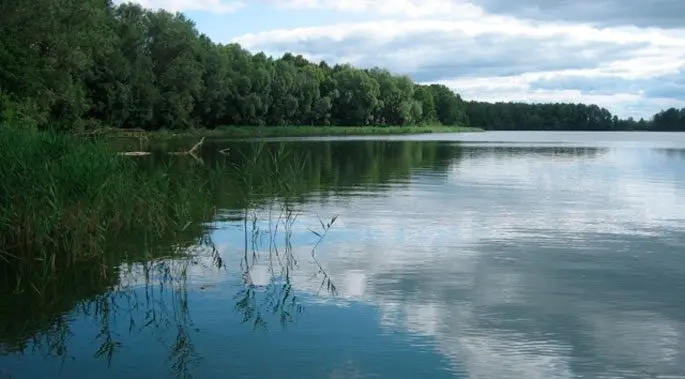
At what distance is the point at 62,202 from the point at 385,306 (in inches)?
209

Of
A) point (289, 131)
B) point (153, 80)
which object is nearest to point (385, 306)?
point (153, 80)

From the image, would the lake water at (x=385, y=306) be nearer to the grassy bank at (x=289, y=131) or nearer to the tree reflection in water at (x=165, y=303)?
the tree reflection in water at (x=165, y=303)

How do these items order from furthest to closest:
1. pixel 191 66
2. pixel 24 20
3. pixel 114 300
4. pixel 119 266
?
pixel 191 66, pixel 24 20, pixel 119 266, pixel 114 300

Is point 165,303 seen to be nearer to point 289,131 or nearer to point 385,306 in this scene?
point 385,306

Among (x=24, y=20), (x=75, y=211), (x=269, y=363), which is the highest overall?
(x=24, y=20)

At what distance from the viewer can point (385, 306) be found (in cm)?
893

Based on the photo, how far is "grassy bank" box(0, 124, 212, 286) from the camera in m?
11.0

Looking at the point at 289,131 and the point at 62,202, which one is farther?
the point at 289,131

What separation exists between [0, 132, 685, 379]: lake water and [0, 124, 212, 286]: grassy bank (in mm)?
1162

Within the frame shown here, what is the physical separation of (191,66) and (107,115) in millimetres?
11420

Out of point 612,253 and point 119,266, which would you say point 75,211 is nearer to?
point 119,266

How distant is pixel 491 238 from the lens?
45.3 feet

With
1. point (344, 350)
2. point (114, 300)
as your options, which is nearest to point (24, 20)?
point (114, 300)

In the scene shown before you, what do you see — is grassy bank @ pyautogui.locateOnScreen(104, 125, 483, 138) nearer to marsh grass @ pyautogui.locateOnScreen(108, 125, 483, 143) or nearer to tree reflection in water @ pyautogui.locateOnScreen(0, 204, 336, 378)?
marsh grass @ pyautogui.locateOnScreen(108, 125, 483, 143)
